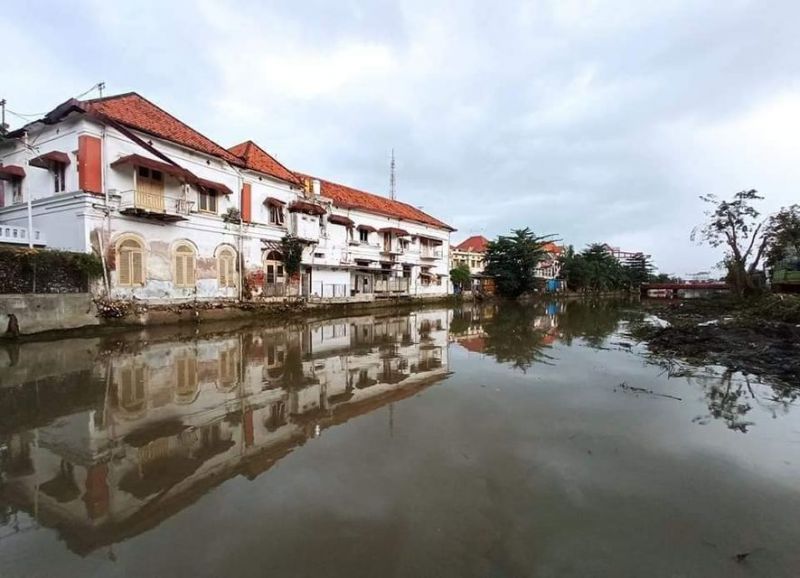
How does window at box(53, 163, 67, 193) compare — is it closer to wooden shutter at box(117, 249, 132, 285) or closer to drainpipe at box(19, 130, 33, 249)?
drainpipe at box(19, 130, 33, 249)

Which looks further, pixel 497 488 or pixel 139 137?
pixel 139 137

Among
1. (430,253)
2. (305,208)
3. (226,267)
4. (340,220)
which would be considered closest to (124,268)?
(226,267)

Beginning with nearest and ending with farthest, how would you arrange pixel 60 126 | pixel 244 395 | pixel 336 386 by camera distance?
1. pixel 244 395
2. pixel 336 386
3. pixel 60 126

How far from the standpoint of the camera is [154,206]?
51.5 ft

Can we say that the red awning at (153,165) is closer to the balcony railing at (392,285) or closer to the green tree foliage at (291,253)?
the green tree foliage at (291,253)

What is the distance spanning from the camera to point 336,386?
686 centimetres

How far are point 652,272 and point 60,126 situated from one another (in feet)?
301

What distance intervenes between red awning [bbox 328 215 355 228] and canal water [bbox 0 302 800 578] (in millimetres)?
18537

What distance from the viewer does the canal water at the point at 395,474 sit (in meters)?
2.53

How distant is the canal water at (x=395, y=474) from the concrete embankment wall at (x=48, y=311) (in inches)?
206

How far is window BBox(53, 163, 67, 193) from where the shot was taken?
14.7m

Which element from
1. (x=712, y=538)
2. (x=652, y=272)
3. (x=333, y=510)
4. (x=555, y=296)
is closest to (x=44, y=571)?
(x=333, y=510)

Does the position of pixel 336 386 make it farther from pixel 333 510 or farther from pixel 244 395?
pixel 333 510

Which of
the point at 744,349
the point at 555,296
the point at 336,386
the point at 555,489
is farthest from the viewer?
the point at 555,296
